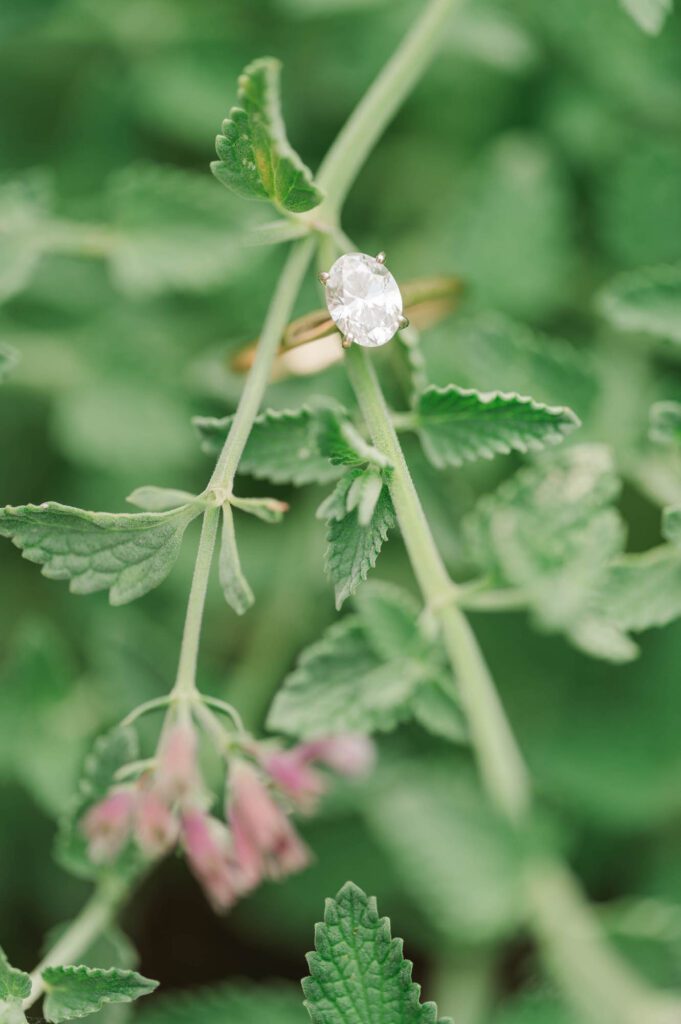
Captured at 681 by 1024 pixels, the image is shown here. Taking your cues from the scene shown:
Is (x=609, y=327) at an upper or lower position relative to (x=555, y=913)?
upper

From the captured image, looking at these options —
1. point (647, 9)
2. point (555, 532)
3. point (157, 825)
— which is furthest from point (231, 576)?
point (647, 9)

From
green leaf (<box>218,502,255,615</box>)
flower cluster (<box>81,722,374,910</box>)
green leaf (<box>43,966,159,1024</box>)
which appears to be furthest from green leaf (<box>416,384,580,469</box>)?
green leaf (<box>43,966,159,1024</box>)

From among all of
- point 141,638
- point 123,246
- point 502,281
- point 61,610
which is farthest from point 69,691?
point 502,281

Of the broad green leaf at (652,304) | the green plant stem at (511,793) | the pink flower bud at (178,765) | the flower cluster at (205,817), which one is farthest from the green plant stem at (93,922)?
the broad green leaf at (652,304)

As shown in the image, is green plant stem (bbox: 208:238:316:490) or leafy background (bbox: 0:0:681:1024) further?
leafy background (bbox: 0:0:681:1024)

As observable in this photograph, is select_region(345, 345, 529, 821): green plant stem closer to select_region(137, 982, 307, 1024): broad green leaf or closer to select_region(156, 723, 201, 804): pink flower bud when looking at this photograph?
select_region(156, 723, 201, 804): pink flower bud

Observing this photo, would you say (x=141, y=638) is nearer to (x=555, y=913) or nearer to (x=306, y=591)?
(x=306, y=591)
